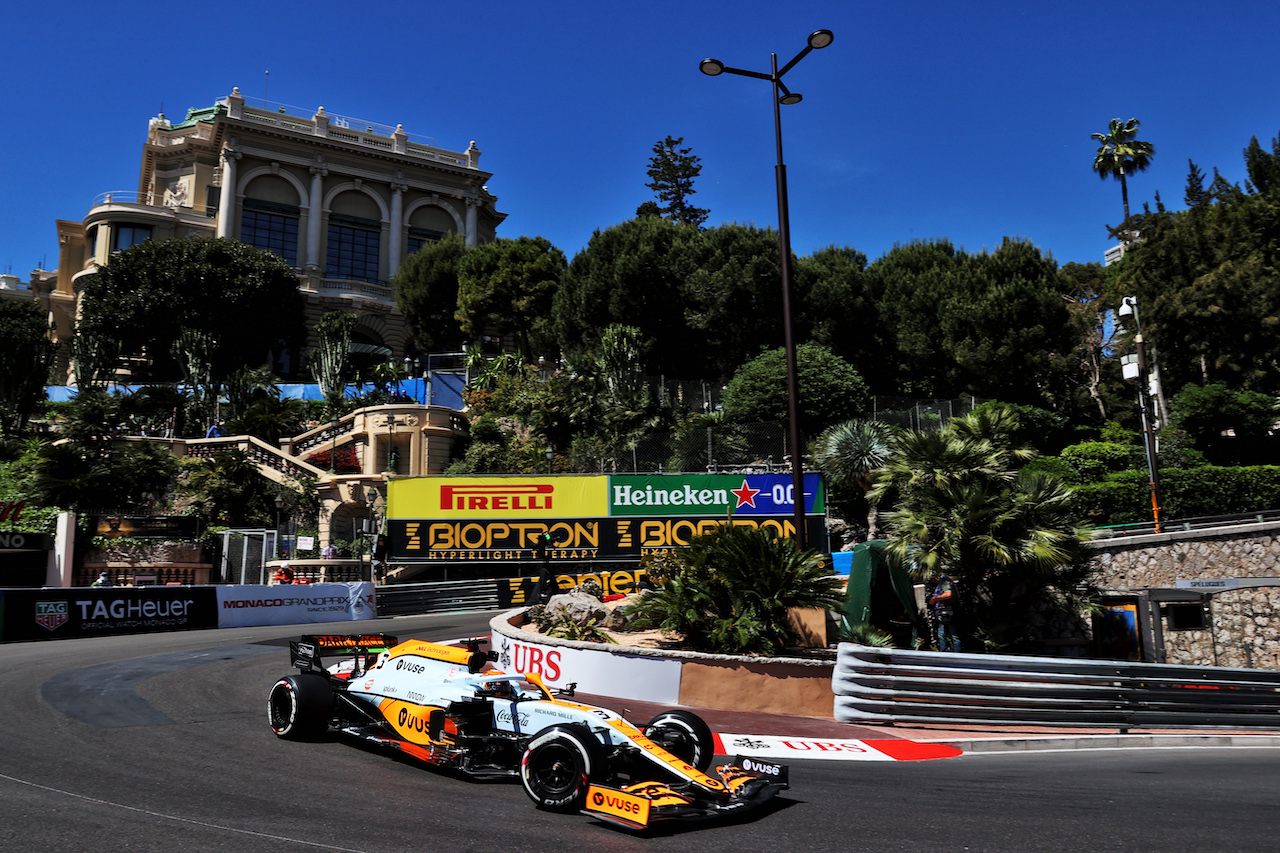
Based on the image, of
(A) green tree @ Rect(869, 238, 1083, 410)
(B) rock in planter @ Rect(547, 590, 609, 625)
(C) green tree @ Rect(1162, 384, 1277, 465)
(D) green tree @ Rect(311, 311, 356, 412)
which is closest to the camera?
(B) rock in planter @ Rect(547, 590, 609, 625)

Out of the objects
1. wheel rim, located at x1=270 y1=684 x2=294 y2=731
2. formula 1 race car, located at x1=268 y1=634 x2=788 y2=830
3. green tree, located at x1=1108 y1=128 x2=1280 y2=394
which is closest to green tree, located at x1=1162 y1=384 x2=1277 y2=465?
green tree, located at x1=1108 y1=128 x2=1280 y2=394

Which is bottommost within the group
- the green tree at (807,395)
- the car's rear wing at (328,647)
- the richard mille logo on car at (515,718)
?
the richard mille logo on car at (515,718)

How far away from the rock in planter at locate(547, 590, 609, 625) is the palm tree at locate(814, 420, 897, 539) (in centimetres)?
1610

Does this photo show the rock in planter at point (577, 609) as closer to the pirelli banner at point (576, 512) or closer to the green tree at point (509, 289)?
the pirelli banner at point (576, 512)

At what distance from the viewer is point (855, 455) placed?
98.6ft

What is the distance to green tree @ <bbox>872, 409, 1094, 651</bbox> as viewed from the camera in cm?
1425

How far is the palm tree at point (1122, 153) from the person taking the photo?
210 ft

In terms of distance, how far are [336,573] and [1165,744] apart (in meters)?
23.7

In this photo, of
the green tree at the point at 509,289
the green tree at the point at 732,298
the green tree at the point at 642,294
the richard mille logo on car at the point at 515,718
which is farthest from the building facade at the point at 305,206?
the richard mille logo on car at the point at 515,718

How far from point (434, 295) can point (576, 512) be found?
37.4 m

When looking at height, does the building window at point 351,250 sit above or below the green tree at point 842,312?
above

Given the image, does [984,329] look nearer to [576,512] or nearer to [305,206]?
[576,512]

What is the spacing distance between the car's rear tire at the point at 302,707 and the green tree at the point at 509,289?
1771 inches

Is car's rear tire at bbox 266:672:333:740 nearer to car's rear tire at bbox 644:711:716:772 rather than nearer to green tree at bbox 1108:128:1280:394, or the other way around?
car's rear tire at bbox 644:711:716:772
